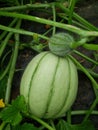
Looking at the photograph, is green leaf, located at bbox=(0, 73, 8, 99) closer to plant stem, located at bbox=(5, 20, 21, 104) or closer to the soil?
plant stem, located at bbox=(5, 20, 21, 104)

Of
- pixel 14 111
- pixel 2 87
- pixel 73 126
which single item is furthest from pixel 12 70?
pixel 73 126

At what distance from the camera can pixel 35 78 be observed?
1545 mm

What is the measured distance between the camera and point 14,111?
1521 millimetres

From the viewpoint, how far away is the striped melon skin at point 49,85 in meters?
1.52

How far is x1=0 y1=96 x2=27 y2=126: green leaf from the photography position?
150 centimetres

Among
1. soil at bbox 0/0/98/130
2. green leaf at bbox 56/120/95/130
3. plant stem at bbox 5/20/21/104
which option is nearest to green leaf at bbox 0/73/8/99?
plant stem at bbox 5/20/21/104

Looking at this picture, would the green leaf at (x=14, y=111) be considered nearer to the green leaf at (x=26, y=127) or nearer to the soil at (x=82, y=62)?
the green leaf at (x=26, y=127)

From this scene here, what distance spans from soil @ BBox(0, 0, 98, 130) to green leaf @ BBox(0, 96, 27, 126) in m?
0.30

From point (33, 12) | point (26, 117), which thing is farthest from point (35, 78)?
point (33, 12)

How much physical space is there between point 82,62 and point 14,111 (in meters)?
0.54

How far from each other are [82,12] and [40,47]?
502 millimetres

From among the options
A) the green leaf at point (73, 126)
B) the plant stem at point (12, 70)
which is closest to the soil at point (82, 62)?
the plant stem at point (12, 70)

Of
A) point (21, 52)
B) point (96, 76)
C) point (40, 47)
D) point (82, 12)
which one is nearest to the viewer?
point (40, 47)

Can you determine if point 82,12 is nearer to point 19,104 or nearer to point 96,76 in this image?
point 96,76
